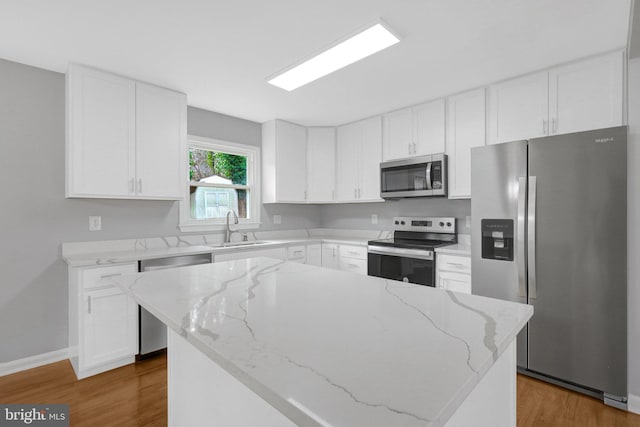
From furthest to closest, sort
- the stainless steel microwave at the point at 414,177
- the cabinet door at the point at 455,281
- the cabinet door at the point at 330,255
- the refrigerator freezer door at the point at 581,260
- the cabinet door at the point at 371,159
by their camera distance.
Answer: the cabinet door at the point at 330,255
the cabinet door at the point at 371,159
the stainless steel microwave at the point at 414,177
the cabinet door at the point at 455,281
the refrigerator freezer door at the point at 581,260

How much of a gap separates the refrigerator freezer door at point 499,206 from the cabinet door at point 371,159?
1.36 m

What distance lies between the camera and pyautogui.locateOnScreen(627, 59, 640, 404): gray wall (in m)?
1.89

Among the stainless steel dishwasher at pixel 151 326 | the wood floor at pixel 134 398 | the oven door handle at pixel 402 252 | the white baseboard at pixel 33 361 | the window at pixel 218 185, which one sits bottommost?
the wood floor at pixel 134 398

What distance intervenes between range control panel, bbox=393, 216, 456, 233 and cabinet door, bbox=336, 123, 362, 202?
647 millimetres

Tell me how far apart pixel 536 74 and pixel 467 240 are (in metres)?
1.62

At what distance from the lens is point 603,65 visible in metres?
2.29

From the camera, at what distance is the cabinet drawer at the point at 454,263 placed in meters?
2.71

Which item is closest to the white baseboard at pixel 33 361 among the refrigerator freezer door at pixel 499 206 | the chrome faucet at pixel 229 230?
the chrome faucet at pixel 229 230

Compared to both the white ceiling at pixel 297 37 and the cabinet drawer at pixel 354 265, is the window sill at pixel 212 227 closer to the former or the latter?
the cabinet drawer at pixel 354 265

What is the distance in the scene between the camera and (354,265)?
366 cm

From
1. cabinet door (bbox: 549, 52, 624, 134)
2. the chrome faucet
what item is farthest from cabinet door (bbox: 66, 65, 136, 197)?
cabinet door (bbox: 549, 52, 624, 134)

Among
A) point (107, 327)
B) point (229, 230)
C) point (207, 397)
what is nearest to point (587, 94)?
point (207, 397)

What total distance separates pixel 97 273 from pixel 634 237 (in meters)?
3.64

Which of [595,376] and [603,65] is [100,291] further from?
[603,65]
